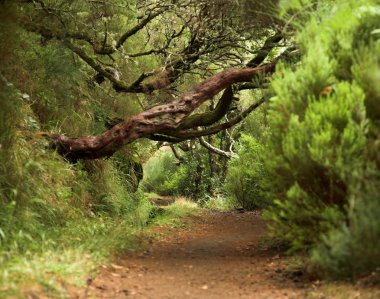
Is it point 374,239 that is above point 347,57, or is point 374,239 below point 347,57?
below

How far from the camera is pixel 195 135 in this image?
9.48 metres

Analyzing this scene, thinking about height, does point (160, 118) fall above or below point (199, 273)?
above

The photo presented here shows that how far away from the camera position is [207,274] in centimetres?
544

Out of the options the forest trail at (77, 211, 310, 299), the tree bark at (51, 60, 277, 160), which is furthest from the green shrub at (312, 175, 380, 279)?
the tree bark at (51, 60, 277, 160)

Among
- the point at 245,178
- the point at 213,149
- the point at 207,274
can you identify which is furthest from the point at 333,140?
the point at 213,149

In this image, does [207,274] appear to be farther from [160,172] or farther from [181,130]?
[160,172]

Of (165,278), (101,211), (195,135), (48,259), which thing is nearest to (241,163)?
(195,135)

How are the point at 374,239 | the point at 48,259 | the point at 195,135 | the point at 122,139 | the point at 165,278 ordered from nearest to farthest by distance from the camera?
1. the point at 374,239
2. the point at 48,259
3. the point at 165,278
4. the point at 122,139
5. the point at 195,135

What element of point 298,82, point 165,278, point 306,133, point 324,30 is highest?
point 324,30

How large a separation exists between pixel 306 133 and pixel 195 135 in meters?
5.37

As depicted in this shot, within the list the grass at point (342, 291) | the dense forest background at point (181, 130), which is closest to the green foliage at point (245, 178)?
the dense forest background at point (181, 130)

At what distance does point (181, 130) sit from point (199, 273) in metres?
4.55

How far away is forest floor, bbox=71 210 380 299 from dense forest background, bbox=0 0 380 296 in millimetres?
A: 223

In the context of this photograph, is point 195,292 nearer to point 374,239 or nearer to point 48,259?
point 48,259
